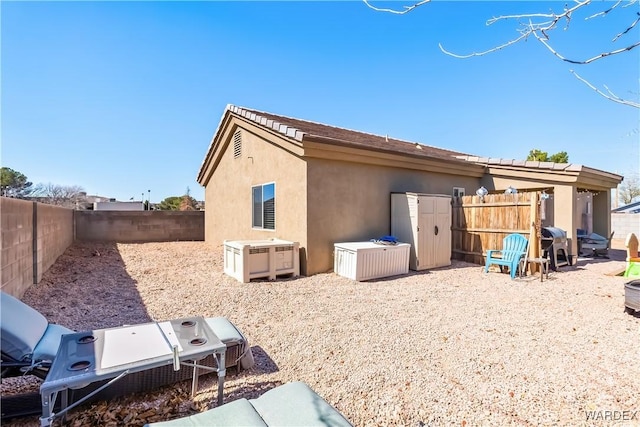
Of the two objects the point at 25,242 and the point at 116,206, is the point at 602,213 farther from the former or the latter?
the point at 116,206

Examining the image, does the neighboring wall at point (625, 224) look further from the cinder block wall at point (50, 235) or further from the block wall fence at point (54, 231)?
the cinder block wall at point (50, 235)

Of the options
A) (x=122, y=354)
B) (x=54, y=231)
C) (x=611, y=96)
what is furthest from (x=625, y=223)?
(x=54, y=231)

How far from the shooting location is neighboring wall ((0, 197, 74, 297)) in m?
4.42

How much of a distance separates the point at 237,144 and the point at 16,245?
7.06m

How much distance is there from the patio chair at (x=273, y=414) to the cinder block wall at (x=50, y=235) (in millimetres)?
6427

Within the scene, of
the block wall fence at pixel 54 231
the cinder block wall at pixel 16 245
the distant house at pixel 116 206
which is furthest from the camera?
the distant house at pixel 116 206

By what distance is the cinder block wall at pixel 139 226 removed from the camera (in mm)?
12844

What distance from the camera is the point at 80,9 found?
18.0ft

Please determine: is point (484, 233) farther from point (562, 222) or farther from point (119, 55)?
point (119, 55)

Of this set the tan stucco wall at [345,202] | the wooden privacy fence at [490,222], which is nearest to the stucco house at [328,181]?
the tan stucco wall at [345,202]

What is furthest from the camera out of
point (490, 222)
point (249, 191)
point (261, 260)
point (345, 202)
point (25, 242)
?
point (249, 191)

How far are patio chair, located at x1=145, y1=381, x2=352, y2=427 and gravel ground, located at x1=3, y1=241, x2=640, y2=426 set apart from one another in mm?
569

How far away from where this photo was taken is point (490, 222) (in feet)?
29.2

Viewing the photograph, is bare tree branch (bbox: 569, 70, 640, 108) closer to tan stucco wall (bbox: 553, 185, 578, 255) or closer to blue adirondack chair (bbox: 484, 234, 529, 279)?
blue adirondack chair (bbox: 484, 234, 529, 279)
